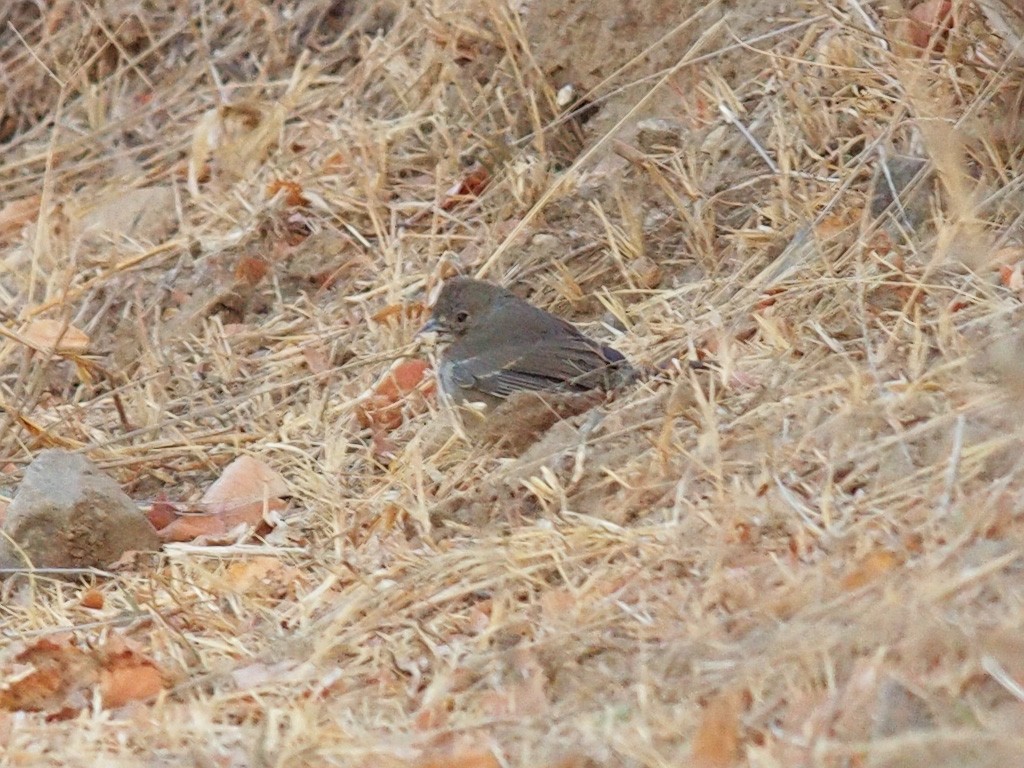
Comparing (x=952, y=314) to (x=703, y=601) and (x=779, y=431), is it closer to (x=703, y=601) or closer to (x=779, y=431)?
(x=779, y=431)

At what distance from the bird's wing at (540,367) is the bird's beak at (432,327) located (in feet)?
0.99

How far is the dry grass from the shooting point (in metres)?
3.49

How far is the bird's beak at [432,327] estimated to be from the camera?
6.08 m

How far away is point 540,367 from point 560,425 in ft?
1.88

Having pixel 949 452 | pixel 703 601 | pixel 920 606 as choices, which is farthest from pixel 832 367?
pixel 920 606

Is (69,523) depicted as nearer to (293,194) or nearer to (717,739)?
(717,739)

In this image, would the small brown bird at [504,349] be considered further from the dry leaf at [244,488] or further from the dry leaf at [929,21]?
the dry leaf at [929,21]

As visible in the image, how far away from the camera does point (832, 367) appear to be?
475cm

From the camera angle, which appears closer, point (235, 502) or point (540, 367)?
point (235, 502)

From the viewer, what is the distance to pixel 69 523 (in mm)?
4953

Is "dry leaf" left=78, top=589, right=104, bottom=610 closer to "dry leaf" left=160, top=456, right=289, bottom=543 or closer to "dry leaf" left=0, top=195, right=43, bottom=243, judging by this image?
"dry leaf" left=160, top=456, right=289, bottom=543

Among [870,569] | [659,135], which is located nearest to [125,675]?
[870,569]

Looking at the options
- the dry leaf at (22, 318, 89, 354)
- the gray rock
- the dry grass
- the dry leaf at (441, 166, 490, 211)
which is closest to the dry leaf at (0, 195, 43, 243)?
the dry grass

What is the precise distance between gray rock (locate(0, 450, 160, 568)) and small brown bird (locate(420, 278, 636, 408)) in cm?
115
